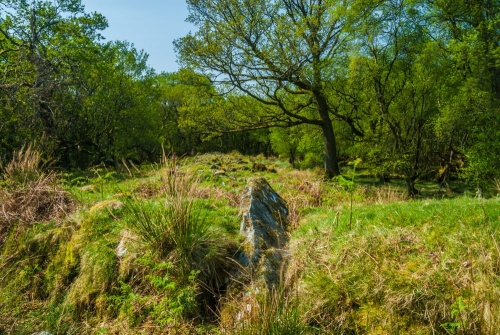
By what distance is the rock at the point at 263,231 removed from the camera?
201 inches

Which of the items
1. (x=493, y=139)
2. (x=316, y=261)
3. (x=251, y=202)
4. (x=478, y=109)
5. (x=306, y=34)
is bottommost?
(x=316, y=261)

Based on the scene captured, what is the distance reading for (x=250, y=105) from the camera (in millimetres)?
20234

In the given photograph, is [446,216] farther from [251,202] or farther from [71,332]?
[71,332]

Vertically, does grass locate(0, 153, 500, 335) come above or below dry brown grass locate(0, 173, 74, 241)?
below

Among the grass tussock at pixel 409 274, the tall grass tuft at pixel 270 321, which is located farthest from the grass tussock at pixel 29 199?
the grass tussock at pixel 409 274

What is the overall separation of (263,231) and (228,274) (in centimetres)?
118

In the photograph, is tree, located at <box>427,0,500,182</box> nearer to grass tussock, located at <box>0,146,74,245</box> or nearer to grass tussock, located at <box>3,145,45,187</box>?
grass tussock, located at <box>0,146,74,245</box>

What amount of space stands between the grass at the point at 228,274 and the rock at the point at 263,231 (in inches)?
10.5

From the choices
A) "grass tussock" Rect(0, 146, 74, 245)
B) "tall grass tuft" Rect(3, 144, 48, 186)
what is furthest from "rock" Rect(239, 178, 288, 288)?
"tall grass tuft" Rect(3, 144, 48, 186)

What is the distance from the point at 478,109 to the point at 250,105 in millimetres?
11740

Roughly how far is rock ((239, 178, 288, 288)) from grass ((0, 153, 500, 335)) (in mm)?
266

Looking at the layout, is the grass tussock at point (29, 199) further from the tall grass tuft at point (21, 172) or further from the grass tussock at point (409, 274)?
the grass tussock at point (409, 274)

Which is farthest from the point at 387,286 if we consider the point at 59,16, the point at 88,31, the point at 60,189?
the point at 88,31

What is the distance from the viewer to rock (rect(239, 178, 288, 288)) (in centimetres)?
510
